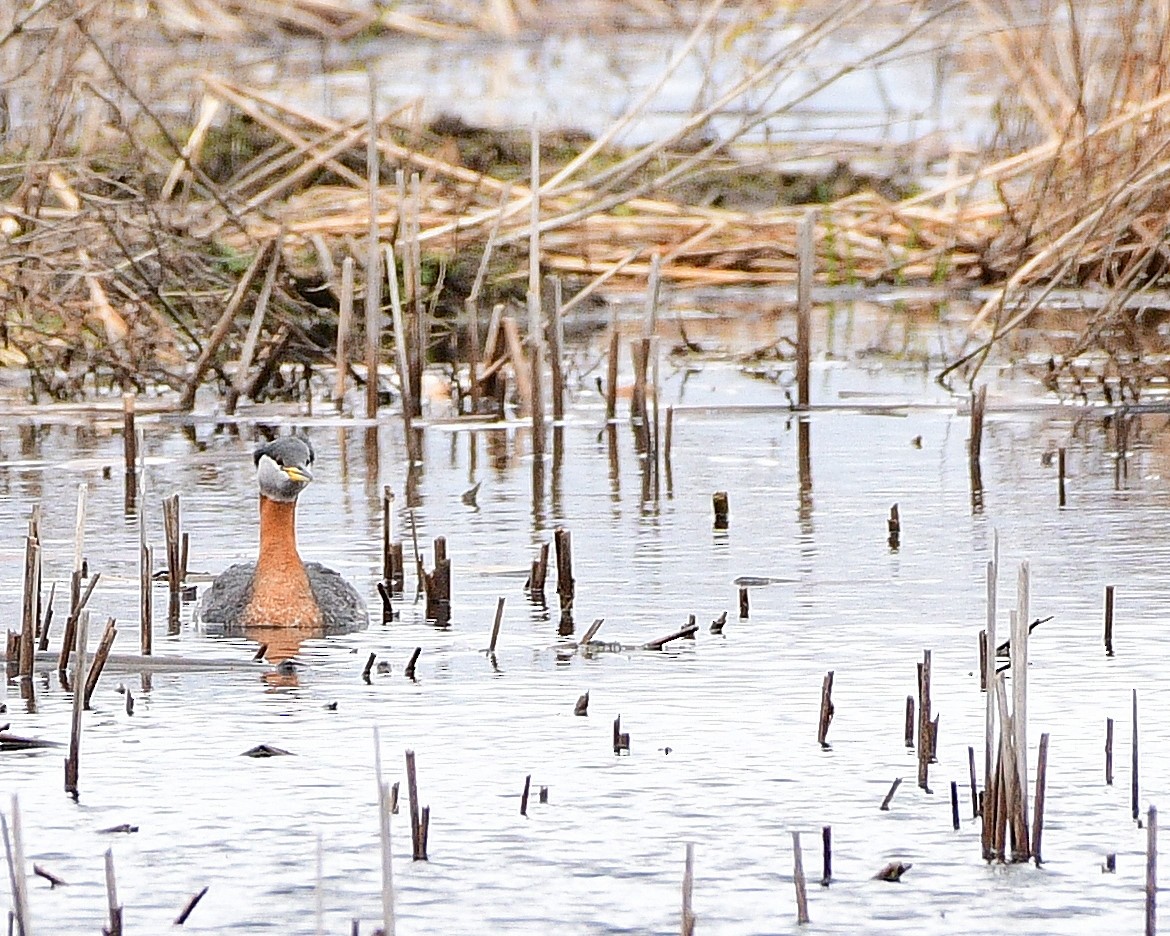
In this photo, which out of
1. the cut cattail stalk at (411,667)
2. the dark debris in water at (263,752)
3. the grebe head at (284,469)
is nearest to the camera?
the dark debris in water at (263,752)

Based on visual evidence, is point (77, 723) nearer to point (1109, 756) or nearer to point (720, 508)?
point (1109, 756)

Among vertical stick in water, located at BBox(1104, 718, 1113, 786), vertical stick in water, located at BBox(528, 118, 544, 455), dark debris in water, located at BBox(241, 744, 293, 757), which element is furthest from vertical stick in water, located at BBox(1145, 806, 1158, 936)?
vertical stick in water, located at BBox(528, 118, 544, 455)

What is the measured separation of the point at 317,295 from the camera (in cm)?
1168

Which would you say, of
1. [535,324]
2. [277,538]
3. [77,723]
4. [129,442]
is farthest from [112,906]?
[535,324]

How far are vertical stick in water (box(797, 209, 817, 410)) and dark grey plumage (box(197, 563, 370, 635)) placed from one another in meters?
3.95

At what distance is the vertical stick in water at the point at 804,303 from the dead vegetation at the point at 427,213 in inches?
20.9

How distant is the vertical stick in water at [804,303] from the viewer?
10.4 m

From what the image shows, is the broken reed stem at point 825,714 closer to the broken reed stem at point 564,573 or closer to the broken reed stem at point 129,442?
the broken reed stem at point 564,573

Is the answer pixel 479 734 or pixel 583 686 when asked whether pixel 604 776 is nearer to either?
pixel 479 734

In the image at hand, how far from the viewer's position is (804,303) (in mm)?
10555

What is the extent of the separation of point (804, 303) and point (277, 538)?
4.13 metres

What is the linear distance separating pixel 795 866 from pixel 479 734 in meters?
1.41

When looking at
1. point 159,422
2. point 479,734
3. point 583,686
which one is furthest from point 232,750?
point 159,422

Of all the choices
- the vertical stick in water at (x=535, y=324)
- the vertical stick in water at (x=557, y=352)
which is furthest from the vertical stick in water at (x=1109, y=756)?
the vertical stick in water at (x=557, y=352)
